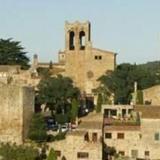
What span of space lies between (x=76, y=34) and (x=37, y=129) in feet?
74.4

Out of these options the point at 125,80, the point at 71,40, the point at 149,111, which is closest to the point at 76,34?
the point at 71,40

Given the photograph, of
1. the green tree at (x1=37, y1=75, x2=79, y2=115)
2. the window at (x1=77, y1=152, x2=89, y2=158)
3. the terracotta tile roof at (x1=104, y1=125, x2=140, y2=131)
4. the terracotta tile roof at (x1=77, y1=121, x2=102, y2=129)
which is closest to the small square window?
the window at (x1=77, y1=152, x2=89, y2=158)

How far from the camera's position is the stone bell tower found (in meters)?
67.6

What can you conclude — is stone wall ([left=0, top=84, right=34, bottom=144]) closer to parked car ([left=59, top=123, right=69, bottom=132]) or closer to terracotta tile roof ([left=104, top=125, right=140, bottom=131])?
parked car ([left=59, top=123, right=69, bottom=132])

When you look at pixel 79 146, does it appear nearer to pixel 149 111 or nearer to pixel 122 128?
pixel 122 128

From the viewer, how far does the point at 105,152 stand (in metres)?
46.6

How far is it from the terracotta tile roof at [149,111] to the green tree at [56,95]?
6155mm

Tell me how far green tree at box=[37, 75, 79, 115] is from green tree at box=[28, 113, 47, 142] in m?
6.56

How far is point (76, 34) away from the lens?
223ft

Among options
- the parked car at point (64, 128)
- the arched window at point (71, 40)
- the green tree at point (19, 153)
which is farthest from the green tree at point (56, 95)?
the arched window at point (71, 40)

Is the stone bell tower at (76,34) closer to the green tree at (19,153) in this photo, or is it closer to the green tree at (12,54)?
the green tree at (12,54)

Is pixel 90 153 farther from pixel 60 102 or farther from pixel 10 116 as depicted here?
pixel 60 102

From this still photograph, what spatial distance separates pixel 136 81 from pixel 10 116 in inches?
646

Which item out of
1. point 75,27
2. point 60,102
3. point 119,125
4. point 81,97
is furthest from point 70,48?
point 119,125
